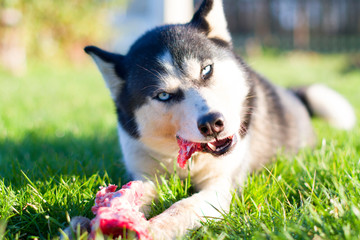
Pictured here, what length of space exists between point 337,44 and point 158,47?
13797 mm

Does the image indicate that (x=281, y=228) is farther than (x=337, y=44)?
No

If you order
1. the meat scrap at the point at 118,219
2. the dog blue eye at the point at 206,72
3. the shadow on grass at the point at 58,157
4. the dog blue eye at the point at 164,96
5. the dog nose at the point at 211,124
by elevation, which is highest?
the dog blue eye at the point at 206,72

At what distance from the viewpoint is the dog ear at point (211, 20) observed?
2619mm

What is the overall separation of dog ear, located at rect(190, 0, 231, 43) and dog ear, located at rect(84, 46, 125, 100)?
589 millimetres

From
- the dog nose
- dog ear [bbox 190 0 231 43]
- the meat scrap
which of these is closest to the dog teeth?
the dog nose

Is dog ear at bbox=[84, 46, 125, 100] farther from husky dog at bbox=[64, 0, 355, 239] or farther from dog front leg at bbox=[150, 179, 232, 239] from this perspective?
dog front leg at bbox=[150, 179, 232, 239]

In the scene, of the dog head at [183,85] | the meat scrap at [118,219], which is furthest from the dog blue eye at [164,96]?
the meat scrap at [118,219]

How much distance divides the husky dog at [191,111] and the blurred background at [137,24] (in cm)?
715

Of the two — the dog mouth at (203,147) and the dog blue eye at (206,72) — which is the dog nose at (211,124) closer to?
the dog mouth at (203,147)

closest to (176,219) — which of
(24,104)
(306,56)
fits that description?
(24,104)

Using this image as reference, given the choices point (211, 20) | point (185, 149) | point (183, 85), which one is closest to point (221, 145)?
point (185, 149)

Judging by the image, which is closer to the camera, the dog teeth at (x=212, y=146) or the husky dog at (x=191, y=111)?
the husky dog at (x=191, y=111)

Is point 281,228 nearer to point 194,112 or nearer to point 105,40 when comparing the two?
point 194,112

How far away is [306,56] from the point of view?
42.4 ft
